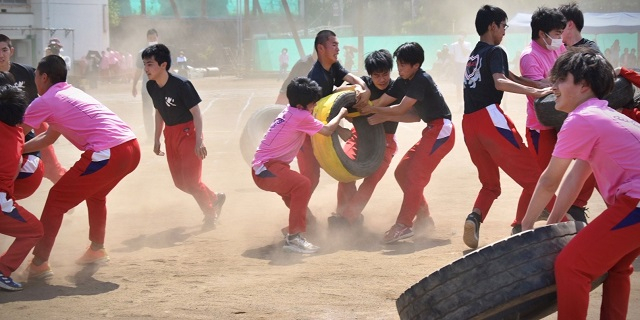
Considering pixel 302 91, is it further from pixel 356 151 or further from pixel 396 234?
pixel 396 234

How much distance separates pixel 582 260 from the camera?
4504 millimetres

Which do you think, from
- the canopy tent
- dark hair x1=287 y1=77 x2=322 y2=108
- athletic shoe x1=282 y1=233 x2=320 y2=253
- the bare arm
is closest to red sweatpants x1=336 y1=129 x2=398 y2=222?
athletic shoe x1=282 y1=233 x2=320 y2=253

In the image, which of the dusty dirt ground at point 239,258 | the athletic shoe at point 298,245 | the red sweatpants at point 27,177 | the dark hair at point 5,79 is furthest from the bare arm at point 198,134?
the dark hair at point 5,79

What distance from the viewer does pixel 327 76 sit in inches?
358

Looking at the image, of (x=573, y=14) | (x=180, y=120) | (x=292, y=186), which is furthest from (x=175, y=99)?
(x=573, y=14)

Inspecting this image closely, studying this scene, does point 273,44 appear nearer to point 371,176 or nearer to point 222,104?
point 222,104

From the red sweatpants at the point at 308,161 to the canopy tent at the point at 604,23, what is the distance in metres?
27.9

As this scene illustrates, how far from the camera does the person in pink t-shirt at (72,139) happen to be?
23.5 ft

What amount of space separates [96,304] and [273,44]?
42025mm

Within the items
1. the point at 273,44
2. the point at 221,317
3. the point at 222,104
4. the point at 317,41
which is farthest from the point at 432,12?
the point at 221,317

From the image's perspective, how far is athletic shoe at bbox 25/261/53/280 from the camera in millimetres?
7258

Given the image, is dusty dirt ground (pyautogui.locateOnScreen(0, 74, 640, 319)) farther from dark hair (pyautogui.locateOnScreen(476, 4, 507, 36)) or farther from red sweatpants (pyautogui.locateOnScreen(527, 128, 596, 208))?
dark hair (pyautogui.locateOnScreen(476, 4, 507, 36))

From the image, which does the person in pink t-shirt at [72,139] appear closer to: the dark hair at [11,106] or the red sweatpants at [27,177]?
the dark hair at [11,106]

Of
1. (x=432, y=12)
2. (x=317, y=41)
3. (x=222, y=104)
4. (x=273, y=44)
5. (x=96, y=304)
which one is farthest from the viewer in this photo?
(x=432, y=12)
